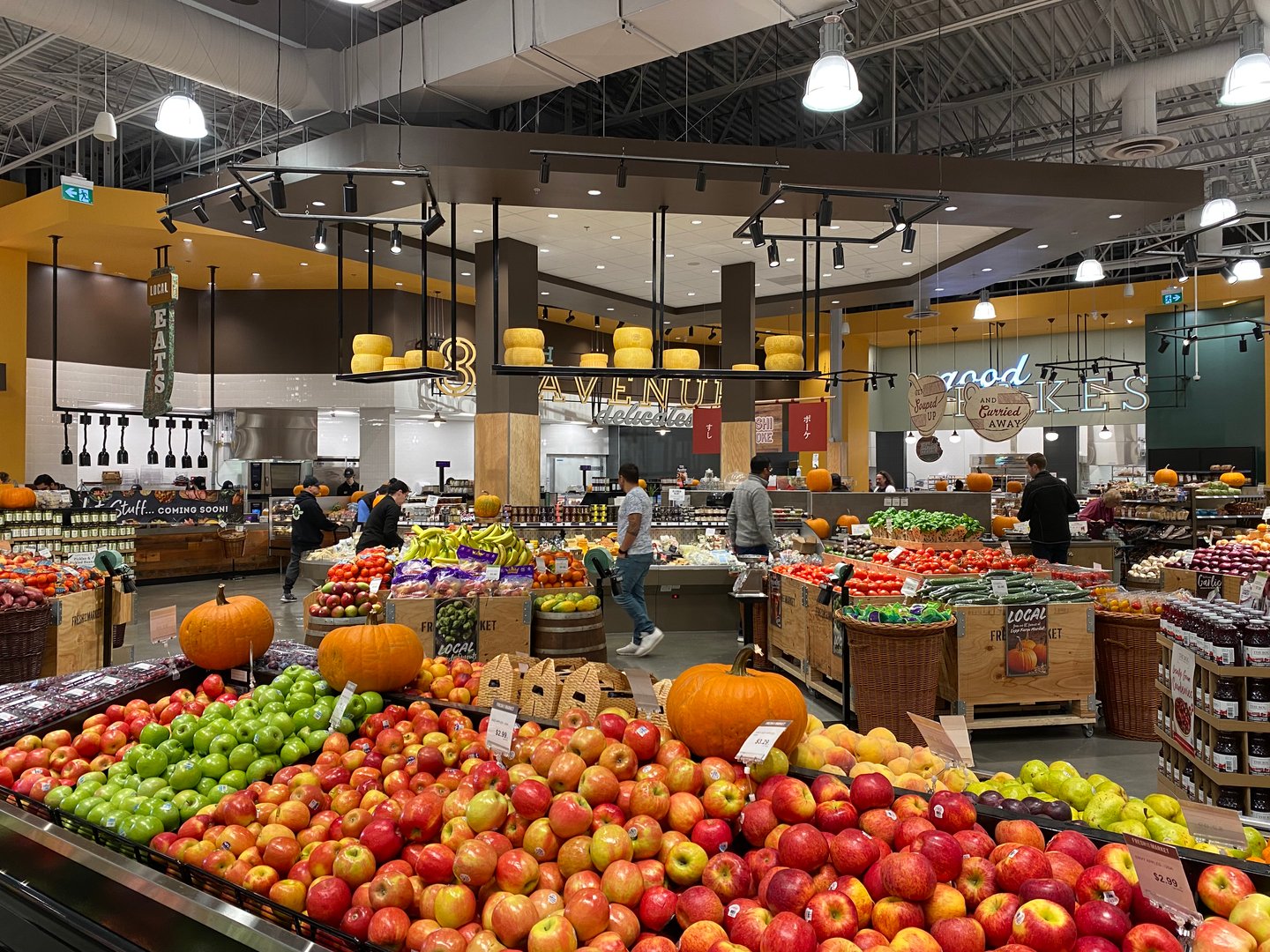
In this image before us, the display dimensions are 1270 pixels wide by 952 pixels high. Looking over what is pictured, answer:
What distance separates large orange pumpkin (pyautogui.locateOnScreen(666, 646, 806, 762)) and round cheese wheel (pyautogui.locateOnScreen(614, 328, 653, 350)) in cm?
531

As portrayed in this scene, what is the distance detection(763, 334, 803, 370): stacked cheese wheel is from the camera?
738 cm

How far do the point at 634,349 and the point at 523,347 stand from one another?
1001 mm

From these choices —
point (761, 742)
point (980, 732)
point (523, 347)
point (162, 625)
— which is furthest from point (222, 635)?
point (980, 732)

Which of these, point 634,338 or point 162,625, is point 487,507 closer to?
point 634,338

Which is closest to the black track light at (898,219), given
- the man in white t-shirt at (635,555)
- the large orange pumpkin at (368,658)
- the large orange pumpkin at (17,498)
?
the man in white t-shirt at (635,555)

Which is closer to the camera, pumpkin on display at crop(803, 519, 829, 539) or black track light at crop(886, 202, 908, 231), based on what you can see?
black track light at crop(886, 202, 908, 231)

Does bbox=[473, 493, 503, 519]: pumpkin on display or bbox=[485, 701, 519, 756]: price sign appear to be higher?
bbox=[473, 493, 503, 519]: pumpkin on display

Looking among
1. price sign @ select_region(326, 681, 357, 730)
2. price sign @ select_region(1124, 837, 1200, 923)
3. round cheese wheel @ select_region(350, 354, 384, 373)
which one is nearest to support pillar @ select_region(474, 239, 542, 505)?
round cheese wheel @ select_region(350, 354, 384, 373)

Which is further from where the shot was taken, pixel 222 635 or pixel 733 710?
pixel 222 635

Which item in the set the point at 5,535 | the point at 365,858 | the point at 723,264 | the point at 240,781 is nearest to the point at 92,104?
the point at 5,535

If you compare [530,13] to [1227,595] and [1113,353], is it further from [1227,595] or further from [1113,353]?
[1113,353]

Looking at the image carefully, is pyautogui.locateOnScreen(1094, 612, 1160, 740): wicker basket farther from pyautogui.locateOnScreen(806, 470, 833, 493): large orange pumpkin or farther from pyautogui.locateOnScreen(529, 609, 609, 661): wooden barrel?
pyautogui.locateOnScreen(806, 470, 833, 493): large orange pumpkin

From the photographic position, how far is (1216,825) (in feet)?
5.61

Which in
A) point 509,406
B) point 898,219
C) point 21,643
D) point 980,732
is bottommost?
point 980,732
